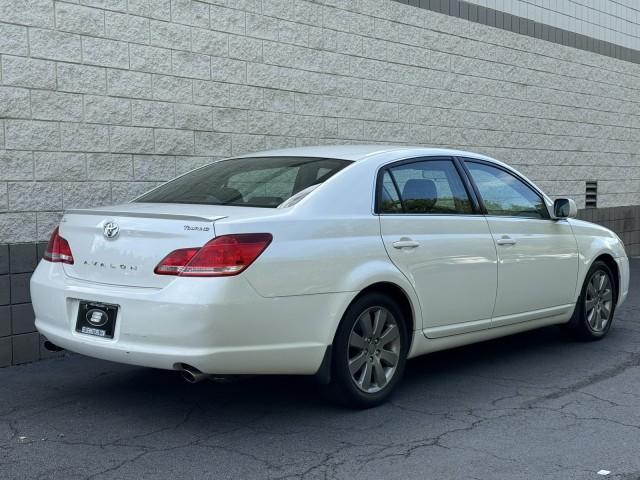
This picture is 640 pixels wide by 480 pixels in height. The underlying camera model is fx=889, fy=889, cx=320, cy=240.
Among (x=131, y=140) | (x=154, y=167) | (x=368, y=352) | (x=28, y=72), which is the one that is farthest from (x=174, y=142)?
(x=368, y=352)

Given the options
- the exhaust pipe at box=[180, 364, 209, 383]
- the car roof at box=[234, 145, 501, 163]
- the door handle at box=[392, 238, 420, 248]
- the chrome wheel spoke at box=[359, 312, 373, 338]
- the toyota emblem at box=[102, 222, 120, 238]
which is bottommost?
the exhaust pipe at box=[180, 364, 209, 383]

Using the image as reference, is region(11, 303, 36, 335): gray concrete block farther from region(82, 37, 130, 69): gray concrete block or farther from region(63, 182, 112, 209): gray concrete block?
region(82, 37, 130, 69): gray concrete block

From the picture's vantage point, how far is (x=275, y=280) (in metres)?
4.61

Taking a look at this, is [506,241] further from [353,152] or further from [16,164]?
[16,164]

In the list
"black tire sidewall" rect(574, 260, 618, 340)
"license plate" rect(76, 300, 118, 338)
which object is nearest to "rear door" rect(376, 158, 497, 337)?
"black tire sidewall" rect(574, 260, 618, 340)

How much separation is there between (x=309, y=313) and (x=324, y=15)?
5.19 m

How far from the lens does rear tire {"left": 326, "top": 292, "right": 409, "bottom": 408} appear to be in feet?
16.4

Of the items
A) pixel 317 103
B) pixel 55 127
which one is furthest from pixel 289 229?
pixel 317 103

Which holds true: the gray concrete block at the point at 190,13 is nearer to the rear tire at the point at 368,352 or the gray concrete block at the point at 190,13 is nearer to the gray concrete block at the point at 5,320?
the gray concrete block at the point at 5,320

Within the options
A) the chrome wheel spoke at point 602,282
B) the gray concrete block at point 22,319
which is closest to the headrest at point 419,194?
the chrome wheel spoke at point 602,282

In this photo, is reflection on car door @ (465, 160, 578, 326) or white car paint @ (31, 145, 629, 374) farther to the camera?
reflection on car door @ (465, 160, 578, 326)

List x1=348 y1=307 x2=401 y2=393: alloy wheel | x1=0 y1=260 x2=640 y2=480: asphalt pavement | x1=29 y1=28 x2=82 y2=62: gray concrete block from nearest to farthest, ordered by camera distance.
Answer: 1. x1=0 y1=260 x2=640 y2=480: asphalt pavement
2. x1=348 y1=307 x2=401 y2=393: alloy wheel
3. x1=29 y1=28 x2=82 y2=62: gray concrete block

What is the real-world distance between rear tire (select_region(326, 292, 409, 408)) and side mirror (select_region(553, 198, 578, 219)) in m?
2.04

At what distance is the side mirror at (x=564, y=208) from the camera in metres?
6.77
